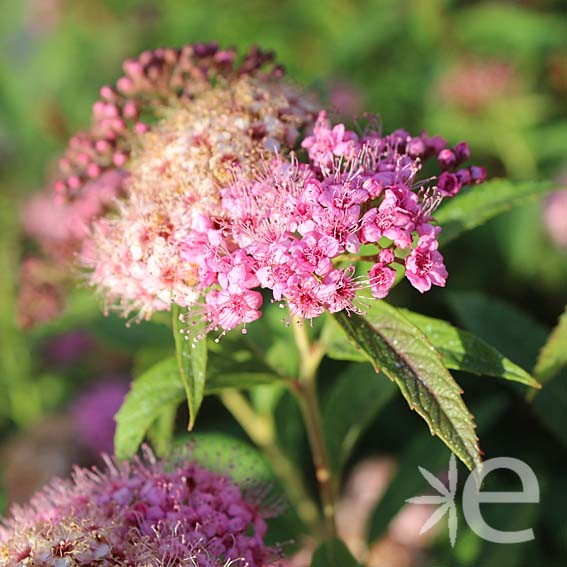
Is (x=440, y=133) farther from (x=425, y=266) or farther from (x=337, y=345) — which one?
(x=425, y=266)

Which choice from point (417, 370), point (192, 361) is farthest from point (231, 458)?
point (417, 370)

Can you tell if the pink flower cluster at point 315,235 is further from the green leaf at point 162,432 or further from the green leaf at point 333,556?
the green leaf at point 162,432

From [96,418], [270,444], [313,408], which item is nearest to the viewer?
[313,408]

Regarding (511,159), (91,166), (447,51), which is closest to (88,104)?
(447,51)

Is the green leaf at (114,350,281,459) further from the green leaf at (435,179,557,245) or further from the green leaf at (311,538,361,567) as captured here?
the green leaf at (435,179,557,245)

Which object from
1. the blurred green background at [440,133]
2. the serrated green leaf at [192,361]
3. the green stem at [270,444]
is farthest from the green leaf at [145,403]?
the blurred green background at [440,133]

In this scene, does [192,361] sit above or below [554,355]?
above

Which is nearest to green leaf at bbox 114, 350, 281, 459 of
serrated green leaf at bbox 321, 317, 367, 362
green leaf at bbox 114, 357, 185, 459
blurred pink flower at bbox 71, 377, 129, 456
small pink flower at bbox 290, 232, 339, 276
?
green leaf at bbox 114, 357, 185, 459
